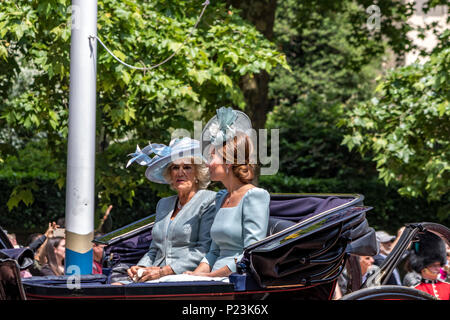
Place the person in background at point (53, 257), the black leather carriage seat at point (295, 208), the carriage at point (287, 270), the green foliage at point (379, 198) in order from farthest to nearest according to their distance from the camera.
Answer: the green foliage at point (379, 198) → the person in background at point (53, 257) → the black leather carriage seat at point (295, 208) → the carriage at point (287, 270)

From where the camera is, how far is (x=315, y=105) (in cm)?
1628

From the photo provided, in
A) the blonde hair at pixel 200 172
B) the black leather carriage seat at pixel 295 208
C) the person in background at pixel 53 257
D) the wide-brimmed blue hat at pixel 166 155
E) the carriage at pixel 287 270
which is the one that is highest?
the wide-brimmed blue hat at pixel 166 155

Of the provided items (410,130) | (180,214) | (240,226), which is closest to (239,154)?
(240,226)

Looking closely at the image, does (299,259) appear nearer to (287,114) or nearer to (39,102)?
(39,102)

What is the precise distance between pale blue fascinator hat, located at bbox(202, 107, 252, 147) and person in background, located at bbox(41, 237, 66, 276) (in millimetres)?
2197

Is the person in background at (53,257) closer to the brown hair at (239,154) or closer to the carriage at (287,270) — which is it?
the carriage at (287,270)

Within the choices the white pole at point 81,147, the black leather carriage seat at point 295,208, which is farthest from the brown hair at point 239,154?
the white pole at point 81,147

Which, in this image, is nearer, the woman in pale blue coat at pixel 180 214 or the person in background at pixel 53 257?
the woman in pale blue coat at pixel 180 214

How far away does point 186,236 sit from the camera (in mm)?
4457

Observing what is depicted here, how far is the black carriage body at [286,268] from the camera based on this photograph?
11.7 ft

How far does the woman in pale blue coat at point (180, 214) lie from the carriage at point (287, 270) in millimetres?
313

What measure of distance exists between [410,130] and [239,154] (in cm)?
557
